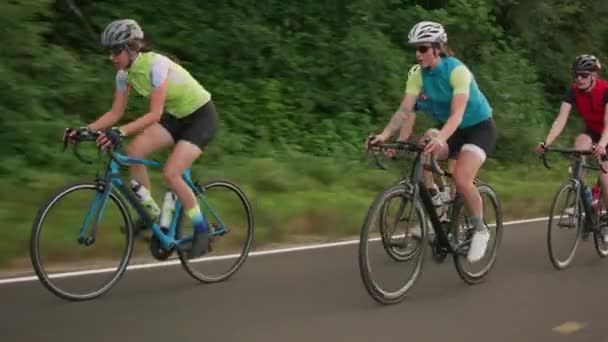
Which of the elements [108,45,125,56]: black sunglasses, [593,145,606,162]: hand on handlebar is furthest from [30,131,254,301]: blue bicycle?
[593,145,606,162]: hand on handlebar

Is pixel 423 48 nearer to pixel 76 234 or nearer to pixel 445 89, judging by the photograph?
pixel 445 89

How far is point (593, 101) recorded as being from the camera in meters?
7.97

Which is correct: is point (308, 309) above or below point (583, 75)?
below

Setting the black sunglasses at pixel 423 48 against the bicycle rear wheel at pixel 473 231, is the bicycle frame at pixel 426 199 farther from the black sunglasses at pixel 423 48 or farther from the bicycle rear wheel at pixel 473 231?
the black sunglasses at pixel 423 48

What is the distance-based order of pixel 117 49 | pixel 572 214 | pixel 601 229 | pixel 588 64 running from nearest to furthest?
pixel 117 49
pixel 588 64
pixel 572 214
pixel 601 229

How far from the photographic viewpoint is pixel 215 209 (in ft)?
22.1

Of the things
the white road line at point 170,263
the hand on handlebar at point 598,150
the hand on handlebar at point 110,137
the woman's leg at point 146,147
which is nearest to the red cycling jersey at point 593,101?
the hand on handlebar at point 598,150

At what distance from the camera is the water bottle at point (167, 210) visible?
20.5ft

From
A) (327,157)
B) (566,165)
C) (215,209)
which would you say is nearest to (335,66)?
(327,157)

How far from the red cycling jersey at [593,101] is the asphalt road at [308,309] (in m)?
1.54

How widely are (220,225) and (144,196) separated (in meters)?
0.78

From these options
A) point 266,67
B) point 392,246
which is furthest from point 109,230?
point 266,67

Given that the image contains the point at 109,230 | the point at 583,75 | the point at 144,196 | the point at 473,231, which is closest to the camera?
the point at 144,196

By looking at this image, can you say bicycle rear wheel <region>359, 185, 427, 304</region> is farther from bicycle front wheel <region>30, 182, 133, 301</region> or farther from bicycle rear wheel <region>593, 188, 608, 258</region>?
bicycle rear wheel <region>593, 188, 608, 258</region>
